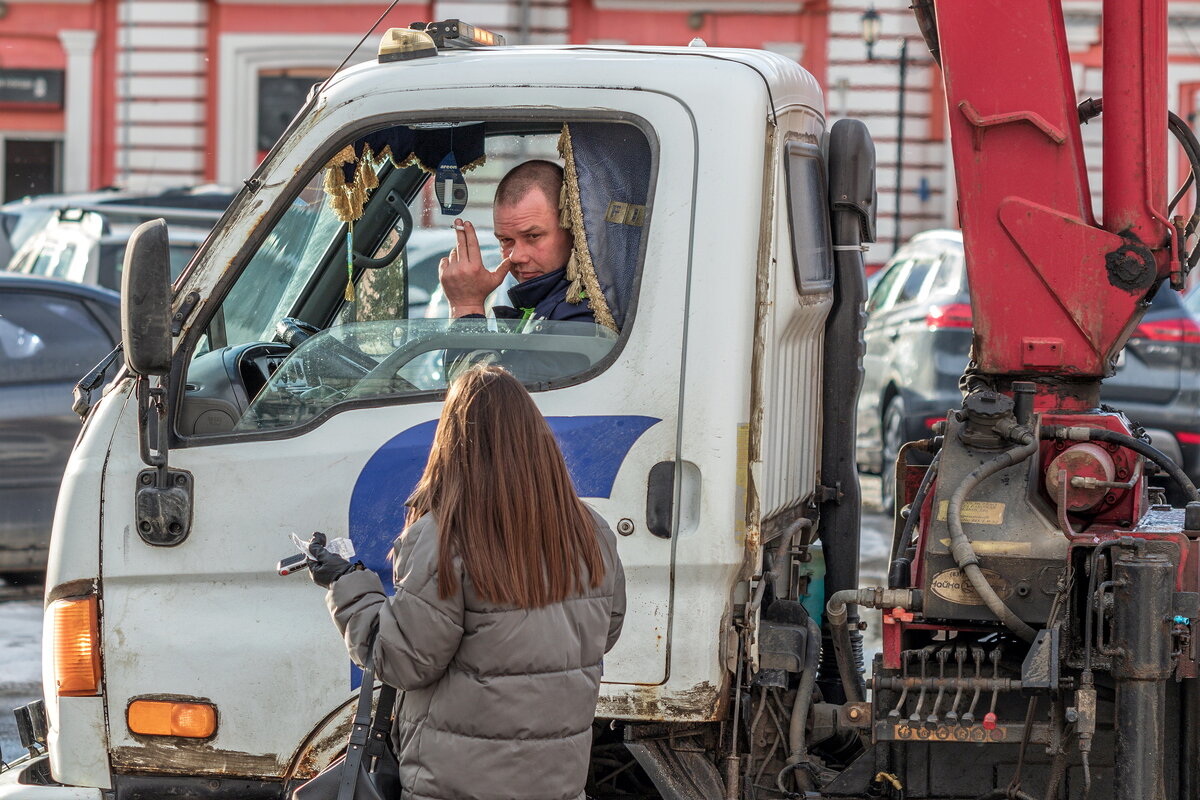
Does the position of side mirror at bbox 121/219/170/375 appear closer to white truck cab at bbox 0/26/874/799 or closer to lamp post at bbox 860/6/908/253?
white truck cab at bbox 0/26/874/799

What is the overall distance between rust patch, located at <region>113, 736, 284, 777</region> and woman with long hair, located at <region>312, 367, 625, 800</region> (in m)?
0.67

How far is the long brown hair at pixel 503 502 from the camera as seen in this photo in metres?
2.85

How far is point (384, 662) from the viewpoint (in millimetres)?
2846

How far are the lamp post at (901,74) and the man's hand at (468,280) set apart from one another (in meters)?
20.2

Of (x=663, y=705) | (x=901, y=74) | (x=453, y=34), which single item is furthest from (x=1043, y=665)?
(x=901, y=74)

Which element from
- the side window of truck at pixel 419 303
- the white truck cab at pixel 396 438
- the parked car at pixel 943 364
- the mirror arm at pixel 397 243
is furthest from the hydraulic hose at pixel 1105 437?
the parked car at pixel 943 364

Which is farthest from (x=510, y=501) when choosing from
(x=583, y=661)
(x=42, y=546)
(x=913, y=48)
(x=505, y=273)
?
(x=913, y=48)

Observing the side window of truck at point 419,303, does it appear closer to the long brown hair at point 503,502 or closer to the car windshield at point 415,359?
the car windshield at point 415,359

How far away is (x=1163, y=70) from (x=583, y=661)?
2.04 m

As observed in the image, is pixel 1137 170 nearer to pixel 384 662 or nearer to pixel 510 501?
pixel 510 501

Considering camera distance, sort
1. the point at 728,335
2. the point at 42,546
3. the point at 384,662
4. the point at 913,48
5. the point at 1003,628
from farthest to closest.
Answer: the point at 913,48 < the point at 42,546 < the point at 1003,628 < the point at 728,335 < the point at 384,662

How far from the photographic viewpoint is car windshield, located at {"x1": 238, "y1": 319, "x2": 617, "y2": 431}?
348 cm

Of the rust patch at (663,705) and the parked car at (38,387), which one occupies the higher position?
the parked car at (38,387)

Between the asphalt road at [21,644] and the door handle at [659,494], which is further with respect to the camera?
the asphalt road at [21,644]
